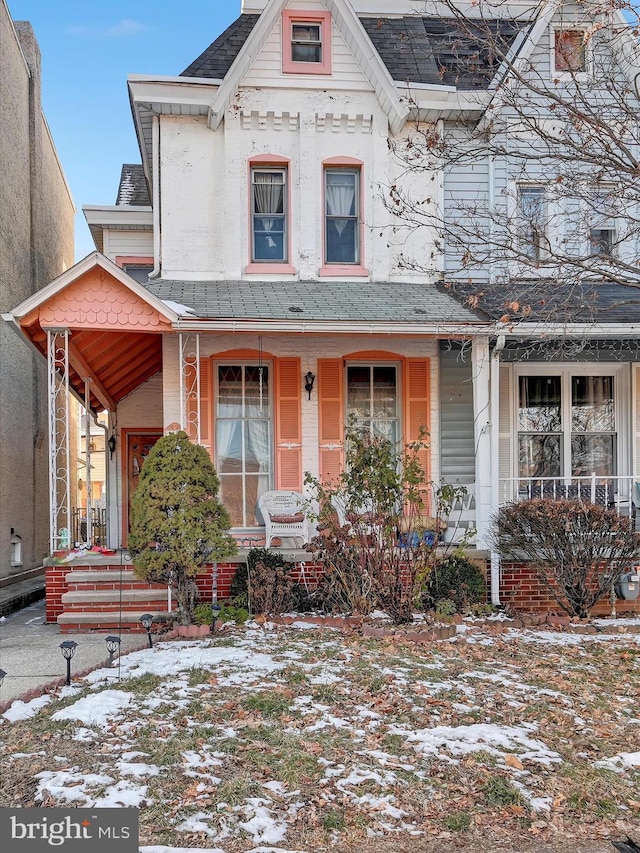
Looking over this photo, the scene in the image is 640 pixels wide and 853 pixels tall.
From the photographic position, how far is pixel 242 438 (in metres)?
11.0

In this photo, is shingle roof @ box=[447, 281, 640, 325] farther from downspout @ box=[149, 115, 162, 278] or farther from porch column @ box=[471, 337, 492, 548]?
downspout @ box=[149, 115, 162, 278]

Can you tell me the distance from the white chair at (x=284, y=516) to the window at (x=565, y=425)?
12.5 feet

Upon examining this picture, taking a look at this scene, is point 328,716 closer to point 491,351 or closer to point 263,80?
point 491,351

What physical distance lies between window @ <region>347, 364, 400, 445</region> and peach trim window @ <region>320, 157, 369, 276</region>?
1627 millimetres

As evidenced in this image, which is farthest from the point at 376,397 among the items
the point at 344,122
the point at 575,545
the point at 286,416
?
the point at 344,122

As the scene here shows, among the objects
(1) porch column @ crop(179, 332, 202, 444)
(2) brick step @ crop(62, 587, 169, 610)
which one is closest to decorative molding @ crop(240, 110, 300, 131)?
(1) porch column @ crop(179, 332, 202, 444)

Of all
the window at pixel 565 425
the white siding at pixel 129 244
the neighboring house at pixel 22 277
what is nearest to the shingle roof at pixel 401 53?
the white siding at pixel 129 244

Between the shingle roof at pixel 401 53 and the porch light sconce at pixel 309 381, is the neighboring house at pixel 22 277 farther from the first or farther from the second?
the porch light sconce at pixel 309 381

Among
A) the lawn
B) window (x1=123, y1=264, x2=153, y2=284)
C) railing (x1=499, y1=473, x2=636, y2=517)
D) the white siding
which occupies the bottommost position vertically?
the lawn

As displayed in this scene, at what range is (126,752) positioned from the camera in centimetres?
462

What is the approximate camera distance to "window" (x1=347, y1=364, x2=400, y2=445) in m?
11.3

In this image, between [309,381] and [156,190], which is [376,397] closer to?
[309,381]

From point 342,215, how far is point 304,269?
1061mm

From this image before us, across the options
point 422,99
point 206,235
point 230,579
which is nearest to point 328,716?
point 230,579
